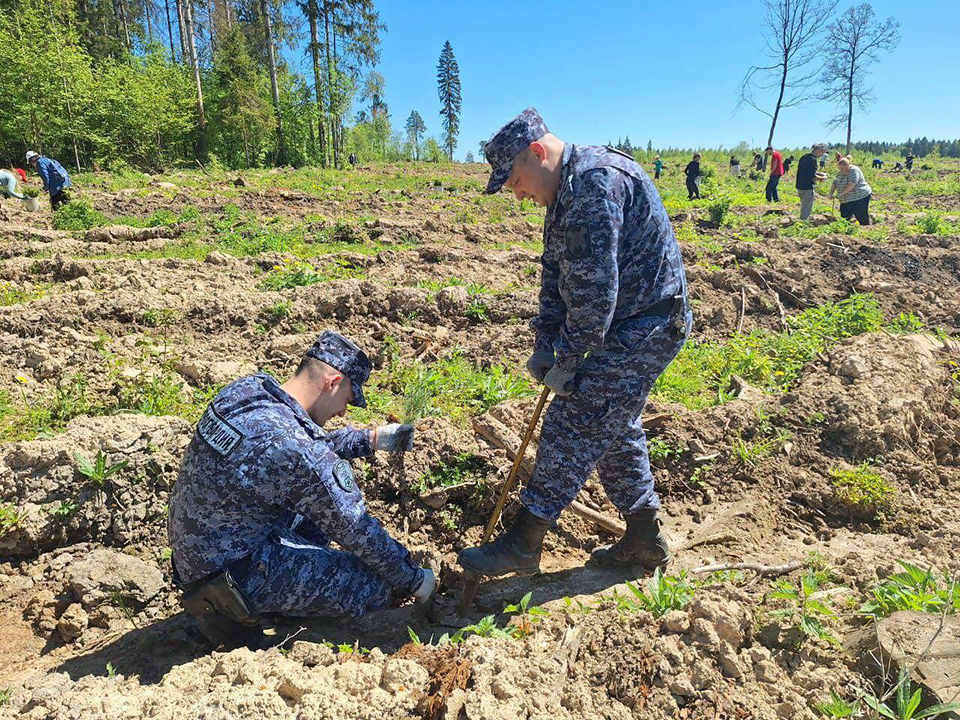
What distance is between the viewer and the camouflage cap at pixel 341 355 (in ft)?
8.05

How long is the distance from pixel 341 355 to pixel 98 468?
1589 millimetres

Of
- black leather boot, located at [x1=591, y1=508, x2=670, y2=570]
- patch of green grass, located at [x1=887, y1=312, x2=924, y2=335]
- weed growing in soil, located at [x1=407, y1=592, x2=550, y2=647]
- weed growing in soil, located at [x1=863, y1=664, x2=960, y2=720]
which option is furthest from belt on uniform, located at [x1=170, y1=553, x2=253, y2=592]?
patch of green grass, located at [x1=887, y1=312, x2=924, y2=335]

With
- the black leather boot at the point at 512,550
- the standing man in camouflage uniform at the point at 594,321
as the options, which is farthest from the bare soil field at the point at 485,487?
the standing man in camouflage uniform at the point at 594,321

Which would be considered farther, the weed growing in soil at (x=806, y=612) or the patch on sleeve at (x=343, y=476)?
the patch on sleeve at (x=343, y=476)

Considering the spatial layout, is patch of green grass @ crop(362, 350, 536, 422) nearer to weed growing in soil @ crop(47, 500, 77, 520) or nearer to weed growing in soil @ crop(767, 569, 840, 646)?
weed growing in soil @ crop(47, 500, 77, 520)

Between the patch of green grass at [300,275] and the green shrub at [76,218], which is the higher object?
the green shrub at [76,218]

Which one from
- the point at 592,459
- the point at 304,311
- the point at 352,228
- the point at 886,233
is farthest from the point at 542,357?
the point at 886,233

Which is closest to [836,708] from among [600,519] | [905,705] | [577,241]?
[905,705]

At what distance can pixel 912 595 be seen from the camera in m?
2.07

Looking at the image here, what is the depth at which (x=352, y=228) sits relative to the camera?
32.1 feet

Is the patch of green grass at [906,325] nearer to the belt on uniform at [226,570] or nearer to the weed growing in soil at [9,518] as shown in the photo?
the belt on uniform at [226,570]

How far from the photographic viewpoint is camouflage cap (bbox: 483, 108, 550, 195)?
7.23ft

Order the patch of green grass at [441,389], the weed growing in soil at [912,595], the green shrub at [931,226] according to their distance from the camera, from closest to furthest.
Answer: the weed growing in soil at [912,595]
the patch of green grass at [441,389]
the green shrub at [931,226]

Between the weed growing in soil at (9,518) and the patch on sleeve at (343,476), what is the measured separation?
5.96ft
